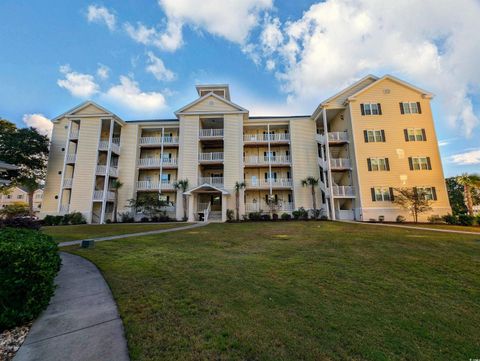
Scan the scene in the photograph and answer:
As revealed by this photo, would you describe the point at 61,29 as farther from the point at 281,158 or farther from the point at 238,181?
the point at 281,158

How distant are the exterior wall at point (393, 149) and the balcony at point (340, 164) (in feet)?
3.84

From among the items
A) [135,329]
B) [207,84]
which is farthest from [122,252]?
[207,84]

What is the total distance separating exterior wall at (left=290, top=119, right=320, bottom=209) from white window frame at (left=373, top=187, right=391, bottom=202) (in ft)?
18.4

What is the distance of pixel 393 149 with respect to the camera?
69.3ft

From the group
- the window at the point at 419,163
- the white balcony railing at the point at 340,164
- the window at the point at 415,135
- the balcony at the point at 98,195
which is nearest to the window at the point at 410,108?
the window at the point at 415,135

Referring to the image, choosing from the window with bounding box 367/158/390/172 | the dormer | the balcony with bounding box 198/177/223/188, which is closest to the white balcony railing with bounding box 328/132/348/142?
the window with bounding box 367/158/390/172

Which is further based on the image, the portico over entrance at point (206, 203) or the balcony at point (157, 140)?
the balcony at point (157, 140)

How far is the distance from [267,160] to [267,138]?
2774 mm

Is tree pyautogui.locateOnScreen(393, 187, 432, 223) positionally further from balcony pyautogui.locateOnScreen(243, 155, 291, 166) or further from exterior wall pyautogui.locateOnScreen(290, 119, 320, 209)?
balcony pyautogui.locateOnScreen(243, 155, 291, 166)

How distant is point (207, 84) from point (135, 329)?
3023 centimetres

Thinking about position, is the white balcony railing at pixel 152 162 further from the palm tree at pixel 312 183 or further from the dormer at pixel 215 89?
the palm tree at pixel 312 183

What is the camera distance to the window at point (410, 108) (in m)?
21.8

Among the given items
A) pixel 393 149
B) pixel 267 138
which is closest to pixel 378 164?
pixel 393 149

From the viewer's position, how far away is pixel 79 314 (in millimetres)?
3758
